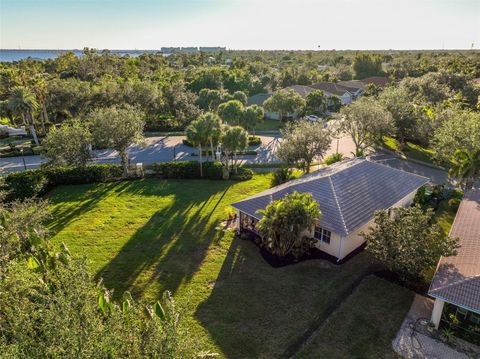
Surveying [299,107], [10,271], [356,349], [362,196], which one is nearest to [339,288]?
[356,349]

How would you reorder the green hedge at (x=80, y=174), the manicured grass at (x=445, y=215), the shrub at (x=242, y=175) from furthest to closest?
the shrub at (x=242, y=175), the green hedge at (x=80, y=174), the manicured grass at (x=445, y=215)

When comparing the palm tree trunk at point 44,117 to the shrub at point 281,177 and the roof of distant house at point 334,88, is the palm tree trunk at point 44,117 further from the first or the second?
the roof of distant house at point 334,88

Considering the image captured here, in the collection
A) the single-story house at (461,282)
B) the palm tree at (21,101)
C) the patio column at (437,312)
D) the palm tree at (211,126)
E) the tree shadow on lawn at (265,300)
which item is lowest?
the tree shadow on lawn at (265,300)

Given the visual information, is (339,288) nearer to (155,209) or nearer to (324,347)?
(324,347)

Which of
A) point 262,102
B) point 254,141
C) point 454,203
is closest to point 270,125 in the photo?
point 262,102

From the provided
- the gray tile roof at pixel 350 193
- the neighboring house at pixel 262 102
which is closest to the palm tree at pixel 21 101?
the gray tile roof at pixel 350 193

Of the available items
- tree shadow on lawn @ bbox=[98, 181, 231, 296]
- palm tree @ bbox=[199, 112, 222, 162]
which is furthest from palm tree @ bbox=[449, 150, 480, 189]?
palm tree @ bbox=[199, 112, 222, 162]
